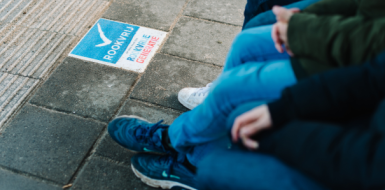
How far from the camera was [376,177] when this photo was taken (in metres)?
0.81

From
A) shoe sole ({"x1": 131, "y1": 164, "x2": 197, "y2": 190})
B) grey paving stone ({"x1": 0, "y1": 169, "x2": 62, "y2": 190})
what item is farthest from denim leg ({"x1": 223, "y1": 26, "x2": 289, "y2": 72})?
grey paving stone ({"x1": 0, "y1": 169, "x2": 62, "y2": 190})

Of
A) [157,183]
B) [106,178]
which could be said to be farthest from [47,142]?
[157,183]

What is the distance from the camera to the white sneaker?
2.21 metres

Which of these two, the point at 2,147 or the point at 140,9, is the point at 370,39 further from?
the point at 140,9

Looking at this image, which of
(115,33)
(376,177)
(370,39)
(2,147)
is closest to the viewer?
Result: (376,177)

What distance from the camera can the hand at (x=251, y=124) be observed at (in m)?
1.08

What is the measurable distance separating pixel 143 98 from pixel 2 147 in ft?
3.16

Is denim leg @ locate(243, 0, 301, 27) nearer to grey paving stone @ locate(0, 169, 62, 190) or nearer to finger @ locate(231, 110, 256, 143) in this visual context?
finger @ locate(231, 110, 256, 143)

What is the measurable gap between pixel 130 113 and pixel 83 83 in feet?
1.65

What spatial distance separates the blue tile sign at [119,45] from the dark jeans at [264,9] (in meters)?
1.02

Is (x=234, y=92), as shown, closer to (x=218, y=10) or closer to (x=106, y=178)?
(x=106, y=178)

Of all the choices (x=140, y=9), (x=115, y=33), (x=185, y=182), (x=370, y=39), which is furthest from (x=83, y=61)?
(x=370, y=39)

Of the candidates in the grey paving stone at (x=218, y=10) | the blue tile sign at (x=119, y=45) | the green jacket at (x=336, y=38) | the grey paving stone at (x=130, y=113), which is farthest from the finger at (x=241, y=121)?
the grey paving stone at (x=218, y=10)

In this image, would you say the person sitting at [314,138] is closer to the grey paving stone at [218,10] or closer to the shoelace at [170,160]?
the shoelace at [170,160]
